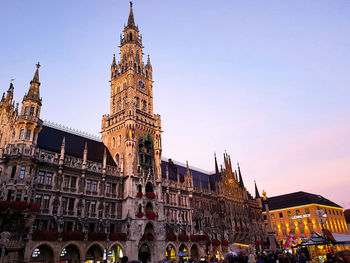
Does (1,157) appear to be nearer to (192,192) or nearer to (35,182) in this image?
(35,182)

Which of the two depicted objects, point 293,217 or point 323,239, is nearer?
point 323,239

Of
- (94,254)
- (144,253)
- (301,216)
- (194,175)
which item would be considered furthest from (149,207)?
(301,216)

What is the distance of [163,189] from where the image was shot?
57.7 meters

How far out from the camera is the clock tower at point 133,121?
51688 millimetres

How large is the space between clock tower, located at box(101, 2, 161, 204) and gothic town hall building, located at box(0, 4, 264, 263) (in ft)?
0.70

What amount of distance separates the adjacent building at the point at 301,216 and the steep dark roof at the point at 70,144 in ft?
214

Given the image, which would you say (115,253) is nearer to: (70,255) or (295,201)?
(70,255)

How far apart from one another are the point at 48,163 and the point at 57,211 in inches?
279

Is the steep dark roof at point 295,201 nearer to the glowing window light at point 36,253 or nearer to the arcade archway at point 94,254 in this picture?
the arcade archway at point 94,254

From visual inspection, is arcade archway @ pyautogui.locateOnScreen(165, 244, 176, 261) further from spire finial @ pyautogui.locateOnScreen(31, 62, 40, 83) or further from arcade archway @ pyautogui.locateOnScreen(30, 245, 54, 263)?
spire finial @ pyautogui.locateOnScreen(31, 62, 40, 83)

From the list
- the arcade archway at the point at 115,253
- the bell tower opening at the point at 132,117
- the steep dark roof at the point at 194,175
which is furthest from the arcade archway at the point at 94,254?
the steep dark roof at the point at 194,175

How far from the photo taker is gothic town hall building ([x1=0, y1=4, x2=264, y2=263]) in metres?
36.8

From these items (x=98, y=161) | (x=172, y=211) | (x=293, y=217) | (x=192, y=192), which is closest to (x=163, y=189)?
(x=172, y=211)

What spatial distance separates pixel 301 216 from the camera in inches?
3661
